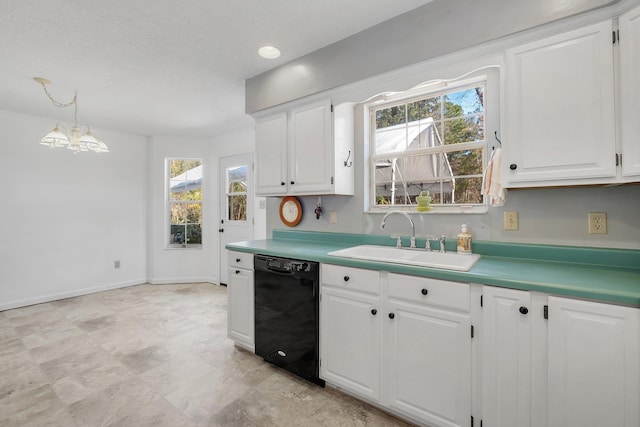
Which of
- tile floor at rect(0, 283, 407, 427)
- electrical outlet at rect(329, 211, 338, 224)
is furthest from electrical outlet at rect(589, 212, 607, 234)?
electrical outlet at rect(329, 211, 338, 224)

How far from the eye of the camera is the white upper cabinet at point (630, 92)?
52.0 inches

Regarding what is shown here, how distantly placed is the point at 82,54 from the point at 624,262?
3.88 meters

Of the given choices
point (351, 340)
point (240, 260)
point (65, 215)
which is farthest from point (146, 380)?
point (65, 215)

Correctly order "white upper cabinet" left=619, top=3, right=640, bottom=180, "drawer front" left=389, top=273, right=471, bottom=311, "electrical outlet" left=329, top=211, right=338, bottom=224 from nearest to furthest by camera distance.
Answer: "white upper cabinet" left=619, top=3, right=640, bottom=180 < "drawer front" left=389, top=273, right=471, bottom=311 < "electrical outlet" left=329, top=211, right=338, bottom=224

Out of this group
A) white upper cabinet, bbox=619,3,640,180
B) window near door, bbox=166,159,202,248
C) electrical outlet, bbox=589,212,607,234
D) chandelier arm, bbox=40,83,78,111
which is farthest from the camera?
window near door, bbox=166,159,202,248

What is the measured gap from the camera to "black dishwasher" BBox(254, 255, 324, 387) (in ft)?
6.77

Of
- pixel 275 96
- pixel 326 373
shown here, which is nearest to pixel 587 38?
pixel 275 96

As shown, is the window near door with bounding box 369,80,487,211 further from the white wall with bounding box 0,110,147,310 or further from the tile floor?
the white wall with bounding box 0,110,147,310

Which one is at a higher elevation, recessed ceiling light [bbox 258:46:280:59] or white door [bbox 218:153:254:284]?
recessed ceiling light [bbox 258:46:280:59]

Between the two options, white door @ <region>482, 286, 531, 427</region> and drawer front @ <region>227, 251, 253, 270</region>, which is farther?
drawer front @ <region>227, 251, 253, 270</region>

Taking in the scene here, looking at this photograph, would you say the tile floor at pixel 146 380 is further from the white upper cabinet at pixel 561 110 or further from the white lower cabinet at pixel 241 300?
the white upper cabinet at pixel 561 110

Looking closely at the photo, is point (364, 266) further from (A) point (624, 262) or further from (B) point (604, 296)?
(A) point (624, 262)

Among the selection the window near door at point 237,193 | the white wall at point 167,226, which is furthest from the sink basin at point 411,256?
the white wall at point 167,226

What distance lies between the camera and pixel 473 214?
199 centimetres
